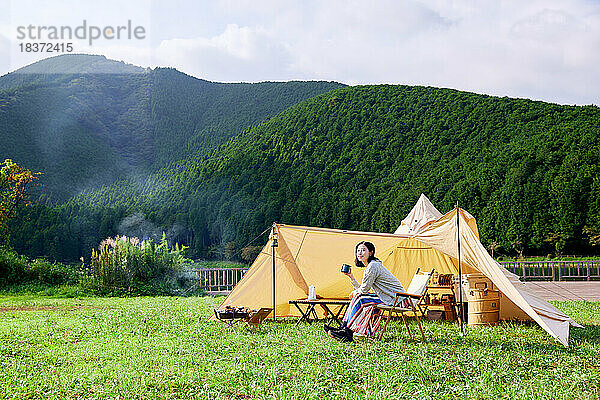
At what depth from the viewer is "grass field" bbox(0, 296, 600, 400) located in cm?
433

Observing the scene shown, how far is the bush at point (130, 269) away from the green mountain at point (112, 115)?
2752 centimetres

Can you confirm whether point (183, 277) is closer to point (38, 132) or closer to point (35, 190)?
point (35, 190)

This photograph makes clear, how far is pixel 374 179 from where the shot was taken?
3684cm

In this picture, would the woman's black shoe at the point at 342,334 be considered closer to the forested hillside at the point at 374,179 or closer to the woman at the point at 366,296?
the woman at the point at 366,296

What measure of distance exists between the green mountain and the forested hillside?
269 centimetres

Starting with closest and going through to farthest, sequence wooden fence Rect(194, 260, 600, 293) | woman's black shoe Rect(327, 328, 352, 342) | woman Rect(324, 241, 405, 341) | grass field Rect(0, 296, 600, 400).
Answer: grass field Rect(0, 296, 600, 400) < woman's black shoe Rect(327, 328, 352, 342) < woman Rect(324, 241, 405, 341) < wooden fence Rect(194, 260, 600, 293)

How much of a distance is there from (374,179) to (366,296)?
30396mm

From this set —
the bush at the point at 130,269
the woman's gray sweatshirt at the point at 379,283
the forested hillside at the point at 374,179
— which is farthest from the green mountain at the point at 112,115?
the woman's gray sweatshirt at the point at 379,283

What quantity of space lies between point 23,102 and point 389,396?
47253 millimetres

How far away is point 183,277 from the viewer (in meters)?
16.2

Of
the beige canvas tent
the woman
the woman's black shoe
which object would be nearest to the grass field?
the woman's black shoe

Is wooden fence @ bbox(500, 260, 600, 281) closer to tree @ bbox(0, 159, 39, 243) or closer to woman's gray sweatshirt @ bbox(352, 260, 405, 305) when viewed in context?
woman's gray sweatshirt @ bbox(352, 260, 405, 305)

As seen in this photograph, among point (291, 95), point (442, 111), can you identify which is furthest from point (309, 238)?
point (291, 95)

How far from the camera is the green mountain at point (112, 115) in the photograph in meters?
42.6
